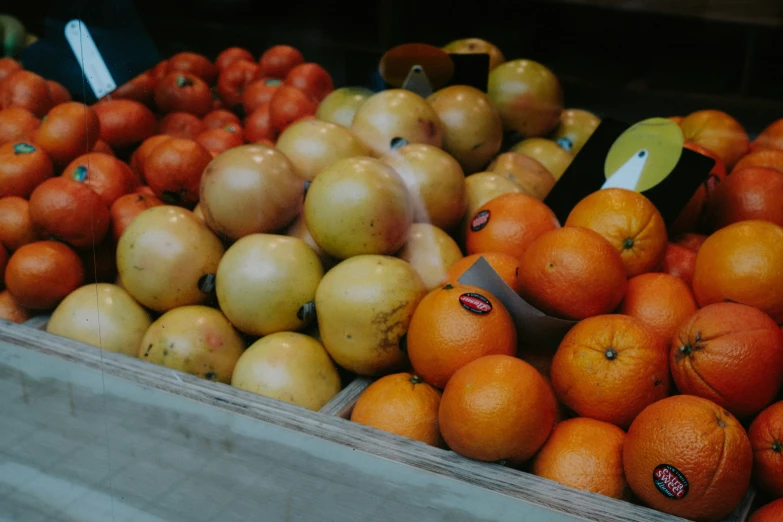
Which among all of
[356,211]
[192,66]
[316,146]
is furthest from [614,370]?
[192,66]

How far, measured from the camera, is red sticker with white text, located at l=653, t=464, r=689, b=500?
0.83 m

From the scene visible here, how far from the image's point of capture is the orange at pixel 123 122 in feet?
5.44

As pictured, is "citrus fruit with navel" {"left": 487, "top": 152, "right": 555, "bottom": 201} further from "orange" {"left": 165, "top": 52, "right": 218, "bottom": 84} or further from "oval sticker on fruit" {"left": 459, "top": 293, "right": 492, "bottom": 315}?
"orange" {"left": 165, "top": 52, "right": 218, "bottom": 84}

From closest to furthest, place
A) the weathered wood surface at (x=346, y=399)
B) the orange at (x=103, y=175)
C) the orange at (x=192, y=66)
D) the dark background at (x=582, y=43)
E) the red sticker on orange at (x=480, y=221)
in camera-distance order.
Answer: the weathered wood surface at (x=346, y=399), the red sticker on orange at (x=480, y=221), the orange at (x=103, y=175), the dark background at (x=582, y=43), the orange at (x=192, y=66)

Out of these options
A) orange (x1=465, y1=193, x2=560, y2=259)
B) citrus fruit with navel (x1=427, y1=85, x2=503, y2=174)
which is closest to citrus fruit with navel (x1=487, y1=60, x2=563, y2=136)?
citrus fruit with navel (x1=427, y1=85, x2=503, y2=174)

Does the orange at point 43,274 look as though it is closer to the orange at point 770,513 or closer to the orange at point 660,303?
the orange at point 660,303

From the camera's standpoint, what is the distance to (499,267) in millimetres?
1183

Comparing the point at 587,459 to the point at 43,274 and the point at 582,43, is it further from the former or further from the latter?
the point at 582,43

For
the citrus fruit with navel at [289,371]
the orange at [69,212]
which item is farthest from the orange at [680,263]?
the orange at [69,212]

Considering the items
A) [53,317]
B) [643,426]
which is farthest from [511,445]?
[53,317]

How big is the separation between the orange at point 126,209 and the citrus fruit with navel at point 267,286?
0.27 m

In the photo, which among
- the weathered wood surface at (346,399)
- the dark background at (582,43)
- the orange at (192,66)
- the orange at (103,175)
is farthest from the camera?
the orange at (192,66)

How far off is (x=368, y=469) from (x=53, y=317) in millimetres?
751

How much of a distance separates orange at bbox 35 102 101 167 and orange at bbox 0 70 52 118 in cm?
19
